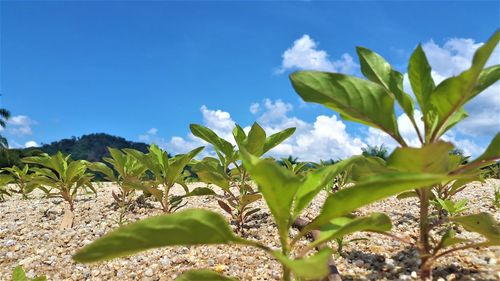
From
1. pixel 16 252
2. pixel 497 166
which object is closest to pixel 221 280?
pixel 16 252

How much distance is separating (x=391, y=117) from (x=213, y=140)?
1758 mm

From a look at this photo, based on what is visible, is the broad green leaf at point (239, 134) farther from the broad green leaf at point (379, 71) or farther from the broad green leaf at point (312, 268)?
the broad green leaf at point (312, 268)

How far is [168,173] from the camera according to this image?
3639mm

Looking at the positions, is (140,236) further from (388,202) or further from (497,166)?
(497,166)

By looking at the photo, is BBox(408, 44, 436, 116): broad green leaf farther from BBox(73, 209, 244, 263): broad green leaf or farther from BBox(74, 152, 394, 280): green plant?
BBox(73, 209, 244, 263): broad green leaf

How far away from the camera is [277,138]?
290 cm

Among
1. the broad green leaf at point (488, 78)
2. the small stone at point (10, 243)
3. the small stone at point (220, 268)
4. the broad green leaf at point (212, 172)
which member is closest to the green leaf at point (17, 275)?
the small stone at point (220, 268)

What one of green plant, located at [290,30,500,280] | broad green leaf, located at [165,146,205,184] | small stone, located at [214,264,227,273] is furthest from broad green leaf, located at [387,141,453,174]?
broad green leaf, located at [165,146,205,184]

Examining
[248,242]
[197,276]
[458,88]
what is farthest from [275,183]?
[458,88]

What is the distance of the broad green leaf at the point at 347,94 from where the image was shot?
150cm

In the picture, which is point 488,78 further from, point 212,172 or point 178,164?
point 178,164

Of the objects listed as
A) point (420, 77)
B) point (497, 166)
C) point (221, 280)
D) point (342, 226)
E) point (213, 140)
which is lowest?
point (221, 280)

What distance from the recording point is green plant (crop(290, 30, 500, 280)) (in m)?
1.41

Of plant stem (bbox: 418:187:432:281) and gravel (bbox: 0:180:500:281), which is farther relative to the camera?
gravel (bbox: 0:180:500:281)
